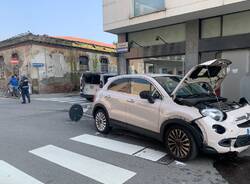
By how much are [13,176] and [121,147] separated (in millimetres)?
Result: 2421

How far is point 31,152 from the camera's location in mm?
5648

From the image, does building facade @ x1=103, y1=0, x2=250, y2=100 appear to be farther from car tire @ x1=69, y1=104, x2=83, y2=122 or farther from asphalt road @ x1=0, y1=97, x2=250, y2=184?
asphalt road @ x1=0, y1=97, x2=250, y2=184

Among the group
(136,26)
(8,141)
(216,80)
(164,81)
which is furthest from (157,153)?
(136,26)

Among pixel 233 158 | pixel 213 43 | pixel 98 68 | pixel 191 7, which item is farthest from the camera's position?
pixel 98 68

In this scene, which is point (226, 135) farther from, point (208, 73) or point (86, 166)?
point (86, 166)

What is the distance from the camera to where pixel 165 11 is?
1140cm

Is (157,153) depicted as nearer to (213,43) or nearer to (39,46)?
(213,43)

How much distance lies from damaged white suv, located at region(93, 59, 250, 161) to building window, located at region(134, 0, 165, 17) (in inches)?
239

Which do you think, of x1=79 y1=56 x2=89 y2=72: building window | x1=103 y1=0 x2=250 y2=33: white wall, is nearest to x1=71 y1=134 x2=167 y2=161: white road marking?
x1=103 y1=0 x2=250 y2=33: white wall

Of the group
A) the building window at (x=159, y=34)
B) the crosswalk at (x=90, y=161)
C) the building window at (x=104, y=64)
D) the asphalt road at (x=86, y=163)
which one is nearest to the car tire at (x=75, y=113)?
the asphalt road at (x=86, y=163)

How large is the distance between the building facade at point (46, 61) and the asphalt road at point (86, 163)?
586 inches

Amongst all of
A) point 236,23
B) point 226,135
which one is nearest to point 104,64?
point 236,23

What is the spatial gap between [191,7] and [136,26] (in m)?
3.43

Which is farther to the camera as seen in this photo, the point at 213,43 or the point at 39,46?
the point at 39,46
